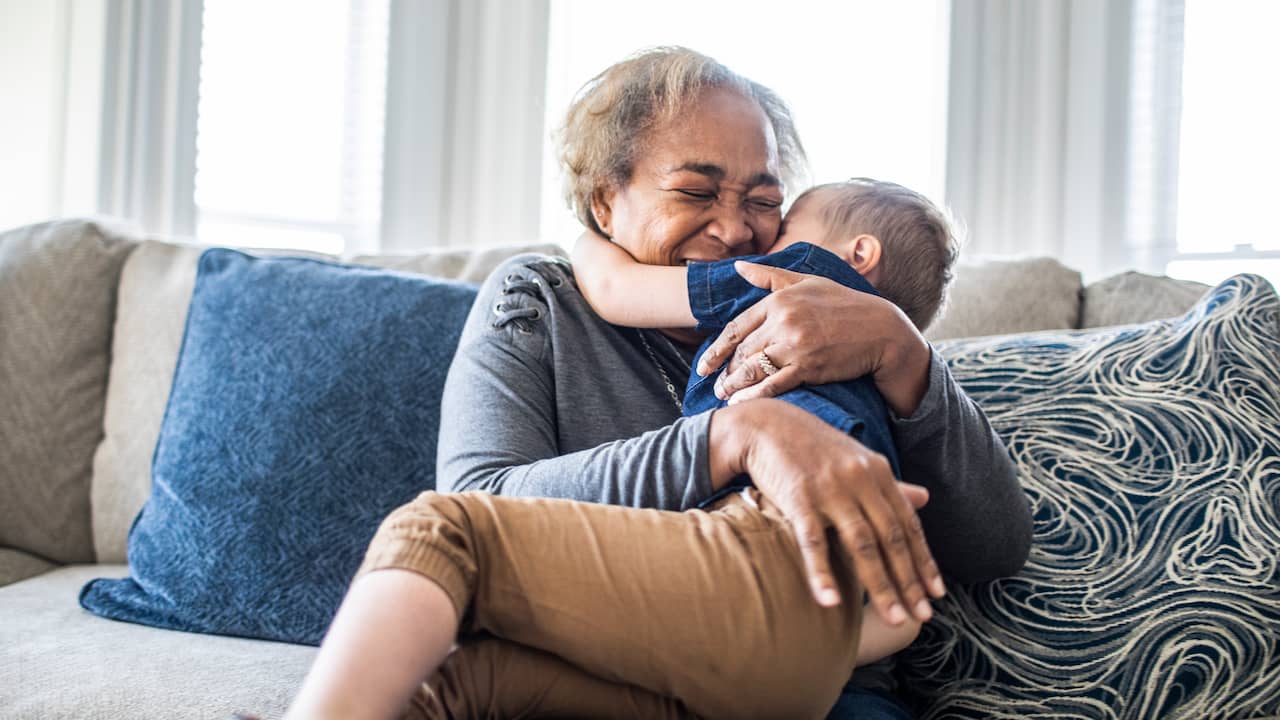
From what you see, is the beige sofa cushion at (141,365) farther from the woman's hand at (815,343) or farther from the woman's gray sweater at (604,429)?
the woman's hand at (815,343)

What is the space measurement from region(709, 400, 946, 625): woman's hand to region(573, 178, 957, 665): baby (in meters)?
0.14

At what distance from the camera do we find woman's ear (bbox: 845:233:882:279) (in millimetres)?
1335

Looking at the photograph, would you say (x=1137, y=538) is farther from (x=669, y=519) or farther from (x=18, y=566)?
(x=18, y=566)

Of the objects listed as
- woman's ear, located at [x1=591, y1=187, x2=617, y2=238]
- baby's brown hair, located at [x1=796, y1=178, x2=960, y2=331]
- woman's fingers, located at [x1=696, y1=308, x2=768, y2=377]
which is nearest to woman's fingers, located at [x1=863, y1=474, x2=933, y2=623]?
woman's fingers, located at [x1=696, y1=308, x2=768, y2=377]

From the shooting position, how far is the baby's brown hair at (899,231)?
135 centimetres

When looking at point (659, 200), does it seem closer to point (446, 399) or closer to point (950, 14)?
point (446, 399)

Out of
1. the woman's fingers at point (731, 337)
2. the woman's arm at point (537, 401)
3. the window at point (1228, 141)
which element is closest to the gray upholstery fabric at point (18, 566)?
the woman's arm at point (537, 401)

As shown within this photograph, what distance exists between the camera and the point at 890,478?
94 cm

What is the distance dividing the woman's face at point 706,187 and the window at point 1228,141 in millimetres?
1993

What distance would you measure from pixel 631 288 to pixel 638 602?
55cm

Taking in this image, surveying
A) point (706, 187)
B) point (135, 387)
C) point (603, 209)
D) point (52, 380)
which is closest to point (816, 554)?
point (706, 187)

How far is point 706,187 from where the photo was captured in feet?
4.61

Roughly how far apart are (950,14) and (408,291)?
2.11m

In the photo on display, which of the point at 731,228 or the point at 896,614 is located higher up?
the point at 731,228
